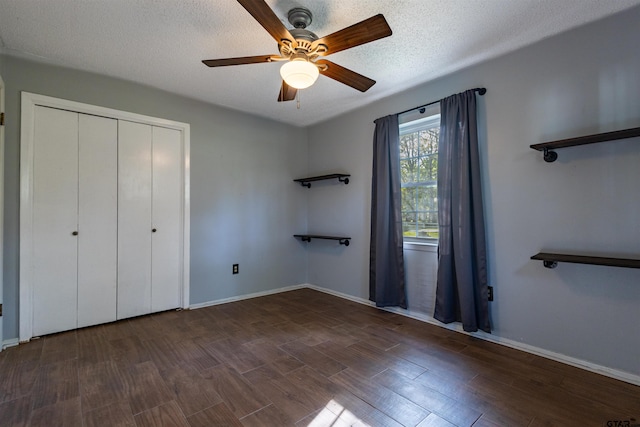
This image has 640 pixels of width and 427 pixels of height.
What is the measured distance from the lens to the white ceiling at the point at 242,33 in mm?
1871

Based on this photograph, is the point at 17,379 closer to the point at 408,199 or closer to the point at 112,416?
the point at 112,416

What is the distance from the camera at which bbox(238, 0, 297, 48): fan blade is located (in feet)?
4.63

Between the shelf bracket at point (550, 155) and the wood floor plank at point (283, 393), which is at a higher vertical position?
the shelf bracket at point (550, 155)

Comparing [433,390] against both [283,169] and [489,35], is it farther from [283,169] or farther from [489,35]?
[283,169]

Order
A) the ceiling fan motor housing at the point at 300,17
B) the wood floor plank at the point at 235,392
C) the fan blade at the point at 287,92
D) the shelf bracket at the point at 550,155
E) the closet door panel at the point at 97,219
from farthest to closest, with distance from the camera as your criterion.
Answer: the closet door panel at the point at 97,219, the fan blade at the point at 287,92, the shelf bracket at the point at 550,155, the ceiling fan motor housing at the point at 300,17, the wood floor plank at the point at 235,392

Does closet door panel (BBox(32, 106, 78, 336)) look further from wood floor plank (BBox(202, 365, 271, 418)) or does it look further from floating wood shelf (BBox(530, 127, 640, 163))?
floating wood shelf (BBox(530, 127, 640, 163))

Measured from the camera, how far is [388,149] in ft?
10.6

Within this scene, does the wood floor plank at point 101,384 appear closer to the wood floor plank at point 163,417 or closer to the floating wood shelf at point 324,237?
the wood floor plank at point 163,417

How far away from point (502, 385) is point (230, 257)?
3.01m

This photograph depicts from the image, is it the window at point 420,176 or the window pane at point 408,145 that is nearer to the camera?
the window at point 420,176

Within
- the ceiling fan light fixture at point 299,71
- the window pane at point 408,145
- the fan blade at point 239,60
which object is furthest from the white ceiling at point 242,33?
the window pane at point 408,145

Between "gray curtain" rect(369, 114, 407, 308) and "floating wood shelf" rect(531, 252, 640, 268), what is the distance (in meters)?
1.28

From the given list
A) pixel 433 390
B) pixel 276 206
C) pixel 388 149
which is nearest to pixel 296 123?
pixel 276 206

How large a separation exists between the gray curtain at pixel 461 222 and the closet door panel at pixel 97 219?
322 cm
